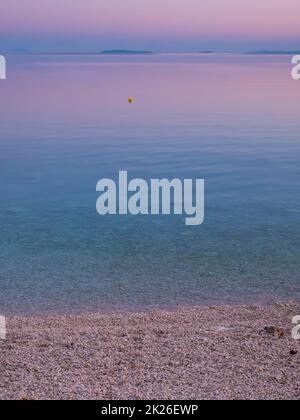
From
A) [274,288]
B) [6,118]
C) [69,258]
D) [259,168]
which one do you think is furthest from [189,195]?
[6,118]

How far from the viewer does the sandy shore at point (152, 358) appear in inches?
229

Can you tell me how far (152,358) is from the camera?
6582 mm

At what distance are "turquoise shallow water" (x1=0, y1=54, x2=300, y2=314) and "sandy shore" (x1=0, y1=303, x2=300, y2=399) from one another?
1196mm

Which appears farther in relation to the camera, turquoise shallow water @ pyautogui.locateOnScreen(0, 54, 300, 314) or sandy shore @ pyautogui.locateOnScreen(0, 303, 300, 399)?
turquoise shallow water @ pyautogui.locateOnScreen(0, 54, 300, 314)

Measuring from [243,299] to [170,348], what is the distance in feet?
9.23

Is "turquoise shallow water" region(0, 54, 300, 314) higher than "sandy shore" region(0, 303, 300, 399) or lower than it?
higher

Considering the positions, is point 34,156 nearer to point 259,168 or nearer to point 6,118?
point 259,168

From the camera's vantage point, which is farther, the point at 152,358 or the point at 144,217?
the point at 144,217

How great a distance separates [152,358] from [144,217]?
24.0 feet

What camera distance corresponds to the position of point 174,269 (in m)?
10.7

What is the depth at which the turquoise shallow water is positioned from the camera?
9.90 meters

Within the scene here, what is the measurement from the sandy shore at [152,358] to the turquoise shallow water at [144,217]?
1196 mm

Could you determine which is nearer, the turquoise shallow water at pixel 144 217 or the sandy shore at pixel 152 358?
the sandy shore at pixel 152 358

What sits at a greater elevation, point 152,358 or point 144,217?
point 144,217
